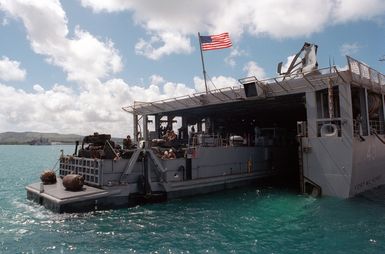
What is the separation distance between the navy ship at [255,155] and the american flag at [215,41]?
12.7 ft

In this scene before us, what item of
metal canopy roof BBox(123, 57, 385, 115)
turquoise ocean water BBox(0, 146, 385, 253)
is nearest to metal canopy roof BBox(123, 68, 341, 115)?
metal canopy roof BBox(123, 57, 385, 115)

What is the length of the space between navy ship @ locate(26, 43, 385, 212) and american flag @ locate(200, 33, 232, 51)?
387 cm

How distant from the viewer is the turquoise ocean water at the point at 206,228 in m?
12.5

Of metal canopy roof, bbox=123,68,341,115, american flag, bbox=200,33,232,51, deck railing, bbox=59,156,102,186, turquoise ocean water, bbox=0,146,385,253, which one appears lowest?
turquoise ocean water, bbox=0,146,385,253

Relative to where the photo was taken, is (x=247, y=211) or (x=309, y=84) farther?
(x=309, y=84)

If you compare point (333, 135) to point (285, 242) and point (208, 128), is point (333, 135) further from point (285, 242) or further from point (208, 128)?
point (208, 128)

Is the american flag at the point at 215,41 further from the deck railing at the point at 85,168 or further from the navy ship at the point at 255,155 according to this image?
the deck railing at the point at 85,168

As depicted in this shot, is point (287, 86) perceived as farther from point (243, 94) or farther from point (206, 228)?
point (206, 228)

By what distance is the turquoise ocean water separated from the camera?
41.0 feet

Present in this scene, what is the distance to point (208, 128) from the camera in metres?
37.1

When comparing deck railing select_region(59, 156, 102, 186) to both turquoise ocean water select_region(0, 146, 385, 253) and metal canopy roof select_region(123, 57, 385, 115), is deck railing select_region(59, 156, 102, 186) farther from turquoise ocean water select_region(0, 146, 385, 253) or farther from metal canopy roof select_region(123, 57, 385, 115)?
metal canopy roof select_region(123, 57, 385, 115)

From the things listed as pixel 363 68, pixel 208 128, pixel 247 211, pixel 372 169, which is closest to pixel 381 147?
pixel 372 169

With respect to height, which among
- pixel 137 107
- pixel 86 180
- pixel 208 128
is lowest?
pixel 86 180

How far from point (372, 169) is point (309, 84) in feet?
27.0
